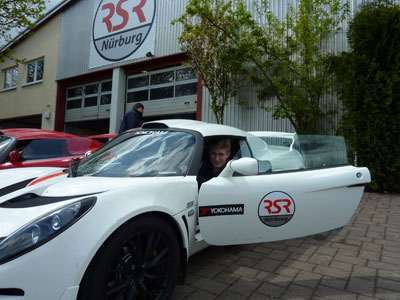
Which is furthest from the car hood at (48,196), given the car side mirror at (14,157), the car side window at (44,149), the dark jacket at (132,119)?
the dark jacket at (132,119)

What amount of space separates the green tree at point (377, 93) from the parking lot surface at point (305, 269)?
8.88ft

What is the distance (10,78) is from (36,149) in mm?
16773

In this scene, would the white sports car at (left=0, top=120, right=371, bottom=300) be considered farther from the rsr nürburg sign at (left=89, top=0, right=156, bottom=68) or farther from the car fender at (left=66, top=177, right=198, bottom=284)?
the rsr nürburg sign at (left=89, top=0, right=156, bottom=68)

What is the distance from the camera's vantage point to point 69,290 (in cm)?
139

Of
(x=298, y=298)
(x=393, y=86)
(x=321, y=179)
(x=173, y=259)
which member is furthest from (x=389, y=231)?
(x=393, y=86)

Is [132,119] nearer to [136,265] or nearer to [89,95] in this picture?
[136,265]

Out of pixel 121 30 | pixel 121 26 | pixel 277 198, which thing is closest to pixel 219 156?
pixel 277 198

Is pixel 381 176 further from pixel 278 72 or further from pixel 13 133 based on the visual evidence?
pixel 13 133

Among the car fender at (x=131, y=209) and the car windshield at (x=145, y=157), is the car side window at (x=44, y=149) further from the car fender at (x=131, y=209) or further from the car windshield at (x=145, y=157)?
the car fender at (x=131, y=209)

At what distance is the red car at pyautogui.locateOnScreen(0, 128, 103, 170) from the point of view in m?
4.57

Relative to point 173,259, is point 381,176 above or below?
above

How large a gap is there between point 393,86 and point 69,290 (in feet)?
22.5

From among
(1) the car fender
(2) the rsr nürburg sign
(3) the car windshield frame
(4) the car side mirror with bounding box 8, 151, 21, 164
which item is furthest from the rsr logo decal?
(2) the rsr nürburg sign

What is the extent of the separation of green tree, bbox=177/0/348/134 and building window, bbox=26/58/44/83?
1235 centimetres
